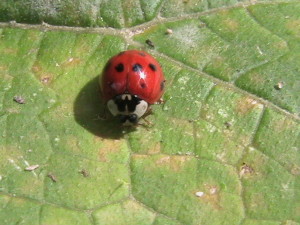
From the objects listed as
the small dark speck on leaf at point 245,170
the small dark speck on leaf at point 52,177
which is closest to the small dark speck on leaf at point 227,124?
the small dark speck on leaf at point 245,170

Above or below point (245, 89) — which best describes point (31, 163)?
below

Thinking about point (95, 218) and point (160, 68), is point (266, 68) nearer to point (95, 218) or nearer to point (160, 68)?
point (160, 68)

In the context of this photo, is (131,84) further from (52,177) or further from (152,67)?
(52,177)

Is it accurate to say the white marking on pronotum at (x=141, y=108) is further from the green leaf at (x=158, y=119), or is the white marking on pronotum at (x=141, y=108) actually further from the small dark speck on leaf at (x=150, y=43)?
the small dark speck on leaf at (x=150, y=43)

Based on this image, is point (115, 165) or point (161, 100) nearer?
point (115, 165)

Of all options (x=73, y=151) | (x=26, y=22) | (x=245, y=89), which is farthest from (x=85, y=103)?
(x=245, y=89)

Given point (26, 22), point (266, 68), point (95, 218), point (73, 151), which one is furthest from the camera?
point (26, 22)

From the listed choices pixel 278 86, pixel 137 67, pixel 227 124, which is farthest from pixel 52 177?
pixel 278 86

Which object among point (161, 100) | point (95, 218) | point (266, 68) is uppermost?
point (266, 68)
